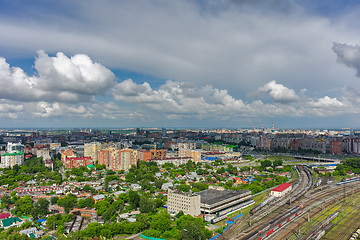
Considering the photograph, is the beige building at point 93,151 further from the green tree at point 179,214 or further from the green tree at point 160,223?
the green tree at point 160,223

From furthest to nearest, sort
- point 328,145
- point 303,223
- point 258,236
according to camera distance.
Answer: point 328,145 → point 303,223 → point 258,236

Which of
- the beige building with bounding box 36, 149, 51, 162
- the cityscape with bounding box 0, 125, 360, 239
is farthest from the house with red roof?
the beige building with bounding box 36, 149, 51, 162

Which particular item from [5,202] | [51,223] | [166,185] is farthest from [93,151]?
[51,223]

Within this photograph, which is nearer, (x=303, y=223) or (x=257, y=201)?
(x=303, y=223)

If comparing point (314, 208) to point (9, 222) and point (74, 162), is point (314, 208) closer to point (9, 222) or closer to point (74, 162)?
point (9, 222)

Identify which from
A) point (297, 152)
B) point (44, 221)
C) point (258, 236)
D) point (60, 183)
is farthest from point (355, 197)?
point (297, 152)

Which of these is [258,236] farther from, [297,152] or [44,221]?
[297,152]

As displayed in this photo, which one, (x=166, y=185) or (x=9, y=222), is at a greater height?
(x=166, y=185)

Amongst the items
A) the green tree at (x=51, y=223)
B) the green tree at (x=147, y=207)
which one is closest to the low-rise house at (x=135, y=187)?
the green tree at (x=147, y=207)

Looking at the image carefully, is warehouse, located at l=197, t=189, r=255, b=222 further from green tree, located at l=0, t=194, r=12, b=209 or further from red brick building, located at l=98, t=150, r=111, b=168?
red brick building, located at l=98, t=150, r=111, b=168
